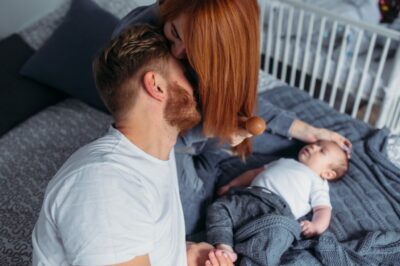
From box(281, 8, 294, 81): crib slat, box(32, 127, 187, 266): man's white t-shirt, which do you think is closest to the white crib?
box(281, 8, 294, 81): crib slat

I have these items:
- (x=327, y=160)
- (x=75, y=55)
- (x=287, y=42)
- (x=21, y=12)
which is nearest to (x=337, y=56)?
(x=287, y=42)

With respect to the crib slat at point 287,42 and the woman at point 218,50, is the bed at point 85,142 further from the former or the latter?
the woman at point 218,50

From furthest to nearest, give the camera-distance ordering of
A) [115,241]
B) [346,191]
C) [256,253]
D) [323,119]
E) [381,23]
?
[381,23]
[323,119]
[346,191]
[256,253]
[115,241]

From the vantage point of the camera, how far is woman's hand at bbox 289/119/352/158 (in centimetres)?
151

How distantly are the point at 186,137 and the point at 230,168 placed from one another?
33 cm

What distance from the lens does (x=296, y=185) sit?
1.35 metres

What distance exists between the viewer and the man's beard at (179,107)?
86cm

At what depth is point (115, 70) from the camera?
854 mm

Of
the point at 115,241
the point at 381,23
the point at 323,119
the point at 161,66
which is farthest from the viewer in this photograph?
the point at 381,23

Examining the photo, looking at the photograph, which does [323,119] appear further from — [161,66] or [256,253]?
[161,66]

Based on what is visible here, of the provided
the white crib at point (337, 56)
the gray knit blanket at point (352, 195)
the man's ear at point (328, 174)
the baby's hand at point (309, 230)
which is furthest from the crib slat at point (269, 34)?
the baby's hand at point (309, 230)

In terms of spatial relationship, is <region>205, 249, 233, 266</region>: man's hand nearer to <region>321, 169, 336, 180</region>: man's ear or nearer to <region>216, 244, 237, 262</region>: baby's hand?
<region>216, 244, 237, 262</region>: baby's hand

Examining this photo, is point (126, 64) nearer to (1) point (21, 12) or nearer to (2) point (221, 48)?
(2) point (221, 48)

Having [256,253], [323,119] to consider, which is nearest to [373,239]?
[256,253]
